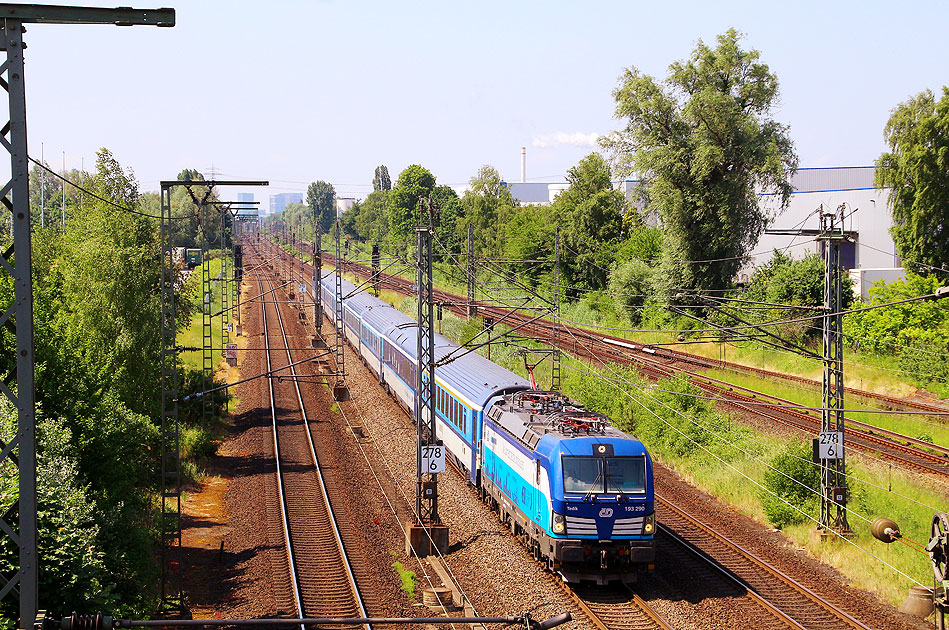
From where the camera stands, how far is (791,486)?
21812 mm

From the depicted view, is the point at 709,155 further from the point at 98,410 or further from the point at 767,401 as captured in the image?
the point at 98,410

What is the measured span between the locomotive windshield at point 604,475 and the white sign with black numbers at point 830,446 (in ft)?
20.3

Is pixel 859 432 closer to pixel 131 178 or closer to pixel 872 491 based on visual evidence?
pixel 872 491

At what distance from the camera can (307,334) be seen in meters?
60.7

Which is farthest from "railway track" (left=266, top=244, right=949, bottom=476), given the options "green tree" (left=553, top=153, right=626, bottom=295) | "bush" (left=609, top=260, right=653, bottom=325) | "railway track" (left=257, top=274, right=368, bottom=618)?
"green tree" (left=553, top=153, right=626, bottom=295)

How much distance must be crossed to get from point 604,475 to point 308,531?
9.01 metres

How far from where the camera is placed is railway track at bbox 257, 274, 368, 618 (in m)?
17.1

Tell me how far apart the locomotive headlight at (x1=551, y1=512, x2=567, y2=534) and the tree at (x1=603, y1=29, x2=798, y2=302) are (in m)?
32.9

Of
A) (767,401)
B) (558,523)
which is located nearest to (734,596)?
(558,523)

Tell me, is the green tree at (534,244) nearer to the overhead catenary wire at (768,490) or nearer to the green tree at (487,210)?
the green tree at (487,210)

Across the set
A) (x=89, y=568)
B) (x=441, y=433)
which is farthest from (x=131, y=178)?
(x=89, y=568)

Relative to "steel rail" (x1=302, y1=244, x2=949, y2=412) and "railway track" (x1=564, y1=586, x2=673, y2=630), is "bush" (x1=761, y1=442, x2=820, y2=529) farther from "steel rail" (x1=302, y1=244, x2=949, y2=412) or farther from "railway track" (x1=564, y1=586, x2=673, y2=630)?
"steel rail" (x1=302, y1=244, x2=949, y2=412)

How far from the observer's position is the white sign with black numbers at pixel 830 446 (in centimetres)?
2023

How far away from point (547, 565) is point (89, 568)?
921 cm
